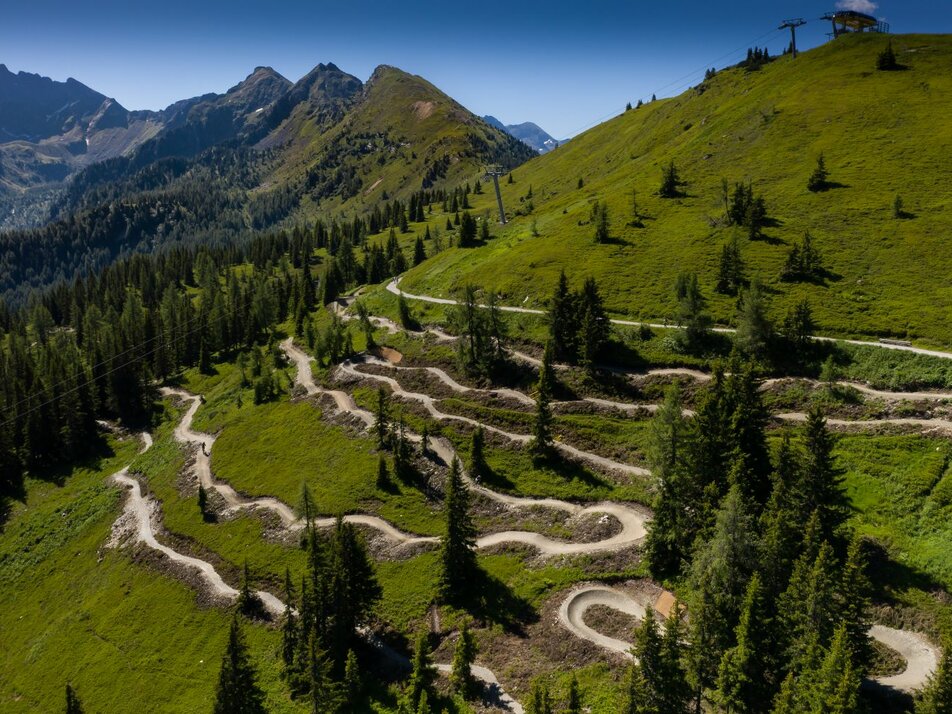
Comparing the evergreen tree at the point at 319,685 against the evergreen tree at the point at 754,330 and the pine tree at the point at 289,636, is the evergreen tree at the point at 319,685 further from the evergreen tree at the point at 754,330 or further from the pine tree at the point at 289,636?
the evergreen tree at the point at 754,330

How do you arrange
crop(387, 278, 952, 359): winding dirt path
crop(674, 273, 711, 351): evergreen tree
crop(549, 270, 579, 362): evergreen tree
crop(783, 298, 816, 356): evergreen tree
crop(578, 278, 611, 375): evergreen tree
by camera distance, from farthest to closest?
crop(549, 270, 579, 362): evergreen tree, crop(578, 278, 611, 375): evergreen tree, crop(674, 273, 711, 351): evergreen tree, crop(783, 298, 816, 356): evergreen tree, crop(387, 278, 952, 359): winding dirt path

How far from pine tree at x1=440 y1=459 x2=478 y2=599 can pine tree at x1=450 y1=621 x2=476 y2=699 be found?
1199 centimetres

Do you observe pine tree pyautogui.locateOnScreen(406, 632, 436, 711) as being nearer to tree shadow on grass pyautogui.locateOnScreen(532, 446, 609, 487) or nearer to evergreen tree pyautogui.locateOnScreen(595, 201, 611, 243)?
tree shadow on grass pyautogui.locateOnScreen(532, 446, 609, 487)


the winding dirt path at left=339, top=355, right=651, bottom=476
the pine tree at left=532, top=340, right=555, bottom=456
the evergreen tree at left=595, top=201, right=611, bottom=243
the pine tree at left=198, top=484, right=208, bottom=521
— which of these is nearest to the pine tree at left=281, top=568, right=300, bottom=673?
the pine tree at left=532, top=340, right=555, bottom=456

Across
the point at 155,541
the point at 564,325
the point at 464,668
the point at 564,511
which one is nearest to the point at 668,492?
the point at 564,511

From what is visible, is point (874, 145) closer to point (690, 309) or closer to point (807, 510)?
point (690, 309)

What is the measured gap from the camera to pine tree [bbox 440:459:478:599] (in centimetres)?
6306

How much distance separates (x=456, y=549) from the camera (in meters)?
63.3

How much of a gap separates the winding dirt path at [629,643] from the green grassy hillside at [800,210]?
47.6 m

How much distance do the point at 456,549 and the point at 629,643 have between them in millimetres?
20945

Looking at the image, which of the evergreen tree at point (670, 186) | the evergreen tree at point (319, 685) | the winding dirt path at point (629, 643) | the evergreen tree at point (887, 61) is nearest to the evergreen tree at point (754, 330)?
the winding dirt path at point (629, 643)

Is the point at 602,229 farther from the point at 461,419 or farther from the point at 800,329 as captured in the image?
the point at 461,419

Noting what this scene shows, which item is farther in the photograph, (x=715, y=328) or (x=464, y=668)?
(x=715, y=328)

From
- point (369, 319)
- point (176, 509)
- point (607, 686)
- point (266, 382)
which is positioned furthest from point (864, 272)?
point (176, 509)
